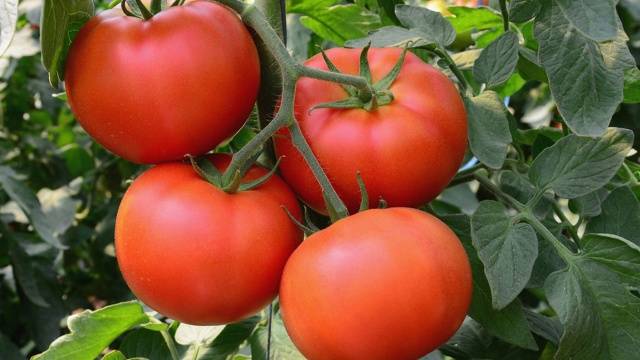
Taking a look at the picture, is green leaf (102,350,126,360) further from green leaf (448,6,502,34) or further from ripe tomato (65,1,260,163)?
green leaf (448,6,502,34)

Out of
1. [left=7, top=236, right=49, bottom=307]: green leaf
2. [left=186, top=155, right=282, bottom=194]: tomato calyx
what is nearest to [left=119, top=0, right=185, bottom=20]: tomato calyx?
[left=186, top=155, right=282, bottom=194]: tomato calyx

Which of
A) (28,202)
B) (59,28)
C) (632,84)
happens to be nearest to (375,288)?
(59,28)

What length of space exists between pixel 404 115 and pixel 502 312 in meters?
0.19

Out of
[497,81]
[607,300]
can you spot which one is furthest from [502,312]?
[497,81]

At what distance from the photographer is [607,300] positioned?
Result: 65 centimetres

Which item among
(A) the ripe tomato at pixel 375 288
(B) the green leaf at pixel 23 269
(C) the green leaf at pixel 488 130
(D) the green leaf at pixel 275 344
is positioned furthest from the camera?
(B) the green leaf at pixel 23 269

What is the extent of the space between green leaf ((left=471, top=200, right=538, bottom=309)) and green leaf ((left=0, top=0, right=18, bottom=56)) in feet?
1.15

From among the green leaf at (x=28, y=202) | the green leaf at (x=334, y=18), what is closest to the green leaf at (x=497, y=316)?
the green leaf at (x=334, y=18)

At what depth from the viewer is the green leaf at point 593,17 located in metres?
0.59

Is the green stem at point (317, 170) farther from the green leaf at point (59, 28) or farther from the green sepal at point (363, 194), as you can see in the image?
the green leaf at point (59, 28)

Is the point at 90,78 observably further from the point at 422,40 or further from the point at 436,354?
the point at 436,354

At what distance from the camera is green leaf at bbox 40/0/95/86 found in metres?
0.60

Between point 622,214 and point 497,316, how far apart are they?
16cm

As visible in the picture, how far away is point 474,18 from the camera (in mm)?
950
